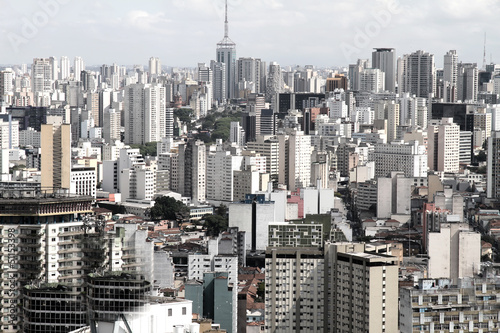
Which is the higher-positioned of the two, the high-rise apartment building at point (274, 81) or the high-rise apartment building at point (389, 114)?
the high-rise apartment building at point (274, 81)

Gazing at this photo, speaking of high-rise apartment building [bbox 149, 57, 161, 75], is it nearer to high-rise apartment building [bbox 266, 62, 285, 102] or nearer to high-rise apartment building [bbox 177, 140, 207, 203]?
high-rise apartment building [bbox 266, 62, 285, 102]

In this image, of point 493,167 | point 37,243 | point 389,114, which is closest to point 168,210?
point 493,167

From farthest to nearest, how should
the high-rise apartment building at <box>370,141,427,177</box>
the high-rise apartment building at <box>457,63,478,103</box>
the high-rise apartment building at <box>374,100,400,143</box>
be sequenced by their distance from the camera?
the high-rise apartment building at <box>457,63,478,103</box> → the high-rise apartment building at <box>374,100,400,143</box> → the high-rise apartment building at <box>370,141,427,177</box>

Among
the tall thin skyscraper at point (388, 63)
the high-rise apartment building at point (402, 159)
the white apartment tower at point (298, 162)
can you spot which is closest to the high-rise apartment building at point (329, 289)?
the white apartment tower at point (298, 162)

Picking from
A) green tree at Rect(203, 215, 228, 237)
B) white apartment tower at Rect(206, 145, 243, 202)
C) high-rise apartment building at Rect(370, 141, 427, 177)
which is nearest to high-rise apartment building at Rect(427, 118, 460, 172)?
high-rise apartment building at Rect(370, 141, 427, 177)

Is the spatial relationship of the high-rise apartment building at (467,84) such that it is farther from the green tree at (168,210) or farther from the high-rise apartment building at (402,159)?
the green tree at (168,210)

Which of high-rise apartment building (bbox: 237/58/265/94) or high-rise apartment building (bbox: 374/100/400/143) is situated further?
high-rise apartment building (bbox: 237/58/265/94)
